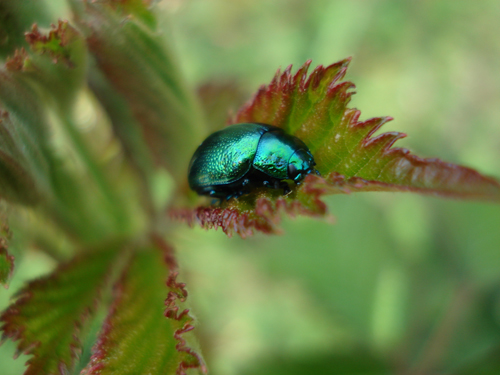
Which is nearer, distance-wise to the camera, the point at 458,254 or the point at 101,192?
the point at 101,192

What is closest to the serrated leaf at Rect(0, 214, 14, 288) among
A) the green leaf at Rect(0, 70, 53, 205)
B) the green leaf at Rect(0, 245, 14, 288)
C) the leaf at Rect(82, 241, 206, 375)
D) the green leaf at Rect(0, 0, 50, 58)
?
the green leaf at Rect(0, 245, 14, 288)

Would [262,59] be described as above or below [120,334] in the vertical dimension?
above

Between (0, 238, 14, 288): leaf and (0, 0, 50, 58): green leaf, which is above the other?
(0, 0, 50, 58): green leaf

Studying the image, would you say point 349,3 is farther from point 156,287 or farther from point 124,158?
point 156,287

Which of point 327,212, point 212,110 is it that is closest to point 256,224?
point 327,212

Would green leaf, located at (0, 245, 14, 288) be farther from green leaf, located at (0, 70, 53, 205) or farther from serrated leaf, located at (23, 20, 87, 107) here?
serrated leaf, located at (23, 20, 87, 107)

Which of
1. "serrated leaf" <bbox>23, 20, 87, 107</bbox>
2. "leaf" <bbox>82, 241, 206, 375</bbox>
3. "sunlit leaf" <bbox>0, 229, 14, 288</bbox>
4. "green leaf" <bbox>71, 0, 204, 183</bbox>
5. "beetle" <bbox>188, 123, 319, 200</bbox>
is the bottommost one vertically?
"leaf" <bbox>82, 241, 206, 375</bbox>

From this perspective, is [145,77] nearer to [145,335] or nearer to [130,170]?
[130,170]
